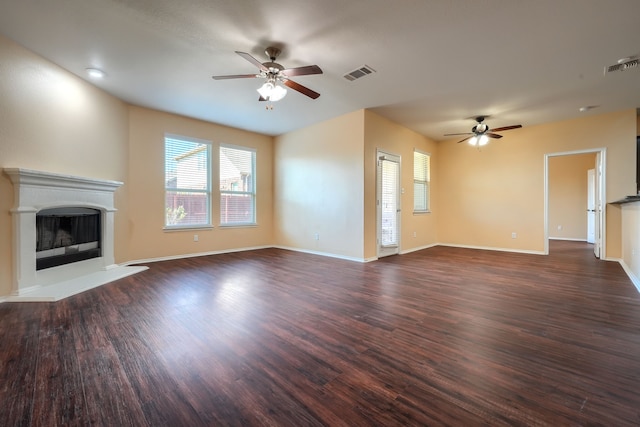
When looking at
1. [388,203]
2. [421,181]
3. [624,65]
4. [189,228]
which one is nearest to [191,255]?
[189,228]

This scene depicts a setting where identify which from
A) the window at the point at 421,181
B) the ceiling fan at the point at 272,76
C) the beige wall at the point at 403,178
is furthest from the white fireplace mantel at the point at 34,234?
the window at the point at 421,181

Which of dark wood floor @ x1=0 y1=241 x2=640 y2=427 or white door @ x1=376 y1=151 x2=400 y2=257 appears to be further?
white door @ x1=376 y1=151 x2=400 y2=257

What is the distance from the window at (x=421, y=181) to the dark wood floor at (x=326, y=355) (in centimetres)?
336

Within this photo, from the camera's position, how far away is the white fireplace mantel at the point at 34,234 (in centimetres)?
305

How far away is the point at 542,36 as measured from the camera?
279 cm

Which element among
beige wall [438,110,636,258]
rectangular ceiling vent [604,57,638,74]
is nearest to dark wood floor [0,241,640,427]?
beige wall [438,110,636,258]

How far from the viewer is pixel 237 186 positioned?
6.34 m

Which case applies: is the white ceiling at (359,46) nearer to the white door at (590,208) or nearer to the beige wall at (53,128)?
the beige wall at (53,128)

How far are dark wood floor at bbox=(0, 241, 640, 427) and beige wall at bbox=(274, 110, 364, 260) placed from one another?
76.4 inches

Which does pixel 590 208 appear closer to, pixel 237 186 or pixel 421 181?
pixel 421 181

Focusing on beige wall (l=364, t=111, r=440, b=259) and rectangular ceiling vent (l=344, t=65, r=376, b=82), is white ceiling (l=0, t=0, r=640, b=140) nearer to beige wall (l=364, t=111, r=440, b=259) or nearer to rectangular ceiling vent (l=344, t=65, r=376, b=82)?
rectangular ceiling vent (l=344, t=65, r=376, b=82)

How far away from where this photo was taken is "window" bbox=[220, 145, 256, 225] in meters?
6.09

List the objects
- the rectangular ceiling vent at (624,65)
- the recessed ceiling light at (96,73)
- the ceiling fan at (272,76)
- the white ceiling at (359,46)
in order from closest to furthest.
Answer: the white ceiling at (359,46)
the ceiling fan at (272,76)
the rectangular ceiling vent at (624,65)
the recessed ceiling light at (96,73)

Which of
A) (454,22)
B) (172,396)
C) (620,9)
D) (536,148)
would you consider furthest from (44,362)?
(536,148)
